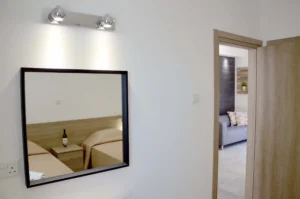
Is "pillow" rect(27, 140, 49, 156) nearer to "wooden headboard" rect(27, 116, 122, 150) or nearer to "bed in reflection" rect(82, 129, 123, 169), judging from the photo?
"wooden headboard" rect(27, 116, 122, 150)

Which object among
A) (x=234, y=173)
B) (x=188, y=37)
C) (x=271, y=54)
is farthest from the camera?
(x=234, y=173)

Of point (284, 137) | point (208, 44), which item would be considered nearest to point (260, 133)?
point (284, 137)

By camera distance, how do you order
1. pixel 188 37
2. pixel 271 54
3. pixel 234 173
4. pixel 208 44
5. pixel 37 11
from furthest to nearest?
pixel 234 173
pixel 271 54
pixel 208 44
pixel 188 37
pixel 37 11

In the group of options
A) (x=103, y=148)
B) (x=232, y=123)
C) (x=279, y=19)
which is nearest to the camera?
(x=103, y=148)

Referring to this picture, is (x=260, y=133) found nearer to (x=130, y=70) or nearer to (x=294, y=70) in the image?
(x=294, y=70)

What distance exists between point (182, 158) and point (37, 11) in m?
1.48

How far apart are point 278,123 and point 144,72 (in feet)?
5.23

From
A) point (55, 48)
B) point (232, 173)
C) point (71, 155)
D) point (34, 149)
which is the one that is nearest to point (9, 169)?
point (34, 149)

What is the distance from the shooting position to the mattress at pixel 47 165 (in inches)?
52.5

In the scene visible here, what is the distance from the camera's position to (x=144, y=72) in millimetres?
1735

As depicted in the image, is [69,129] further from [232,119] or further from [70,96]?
[232,119]

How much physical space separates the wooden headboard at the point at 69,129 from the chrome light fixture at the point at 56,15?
0.59 metres

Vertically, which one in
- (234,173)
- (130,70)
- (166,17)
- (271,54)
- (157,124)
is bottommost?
(234,173)

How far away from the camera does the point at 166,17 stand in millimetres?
1860
